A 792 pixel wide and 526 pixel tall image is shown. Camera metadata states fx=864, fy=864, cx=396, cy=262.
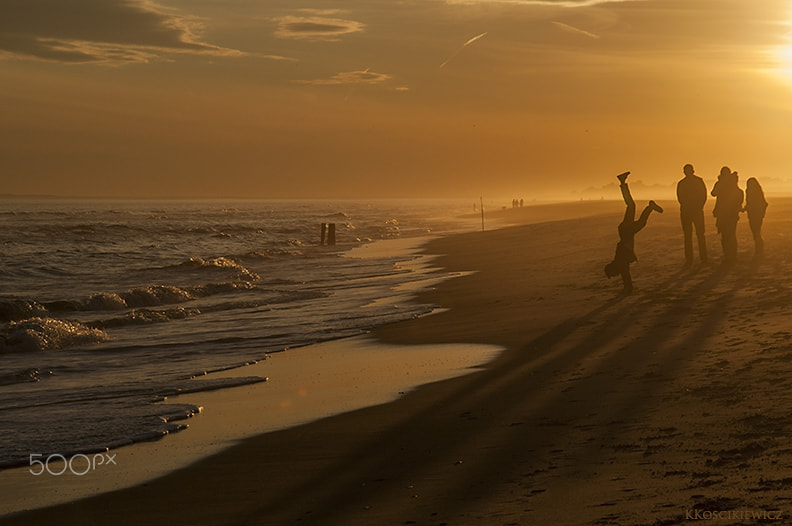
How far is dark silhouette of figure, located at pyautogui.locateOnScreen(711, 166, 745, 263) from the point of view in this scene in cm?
1962

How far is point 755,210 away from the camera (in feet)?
68.0

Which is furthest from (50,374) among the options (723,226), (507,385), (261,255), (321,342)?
(261,255)

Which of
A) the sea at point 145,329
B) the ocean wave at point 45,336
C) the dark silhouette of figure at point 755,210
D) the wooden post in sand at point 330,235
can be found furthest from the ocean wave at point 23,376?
the wooden post in sand at point 330,235

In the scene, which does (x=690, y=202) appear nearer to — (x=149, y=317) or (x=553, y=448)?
(x=149, y=317)

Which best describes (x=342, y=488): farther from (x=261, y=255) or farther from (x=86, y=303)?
(x=261, y=255)

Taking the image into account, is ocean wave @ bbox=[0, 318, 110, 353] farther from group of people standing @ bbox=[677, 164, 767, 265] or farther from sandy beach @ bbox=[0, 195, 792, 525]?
group of people standing @ bbox=[677, 164, 767, 265]

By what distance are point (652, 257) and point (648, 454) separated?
670 inches

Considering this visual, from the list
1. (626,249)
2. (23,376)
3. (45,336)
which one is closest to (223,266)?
(45,336)

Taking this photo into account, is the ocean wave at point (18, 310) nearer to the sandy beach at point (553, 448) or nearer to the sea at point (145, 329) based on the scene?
the sea at point (145, 329)

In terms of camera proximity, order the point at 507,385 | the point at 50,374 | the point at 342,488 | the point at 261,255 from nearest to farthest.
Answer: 1. the point at 342,488
2. the point at 507,385
3. the point at 50,374
4. the point at 261,255

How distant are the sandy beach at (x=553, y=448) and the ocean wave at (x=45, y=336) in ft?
24.1

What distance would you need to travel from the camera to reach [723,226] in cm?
1992

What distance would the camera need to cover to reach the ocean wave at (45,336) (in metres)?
15.5

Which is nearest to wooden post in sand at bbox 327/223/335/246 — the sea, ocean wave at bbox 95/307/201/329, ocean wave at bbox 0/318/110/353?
the sea
